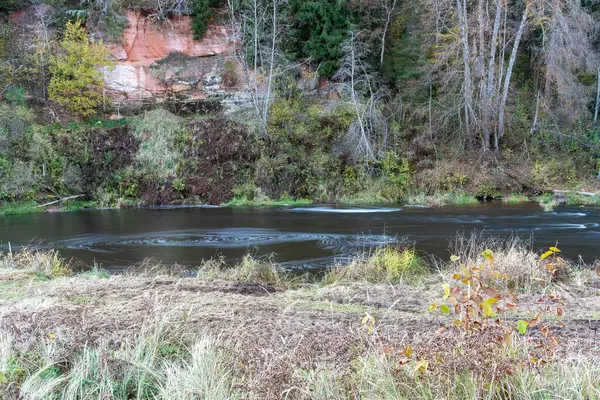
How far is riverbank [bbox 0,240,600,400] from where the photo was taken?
10.6ft

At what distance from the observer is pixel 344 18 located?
29.2 m

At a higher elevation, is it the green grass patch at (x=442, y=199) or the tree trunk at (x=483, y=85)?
the tree trunk at (x=483, y=85)

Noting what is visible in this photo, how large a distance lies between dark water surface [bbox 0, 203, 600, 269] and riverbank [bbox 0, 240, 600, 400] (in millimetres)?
5115

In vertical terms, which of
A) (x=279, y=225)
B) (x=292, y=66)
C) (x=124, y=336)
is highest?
(x=292, y=66)

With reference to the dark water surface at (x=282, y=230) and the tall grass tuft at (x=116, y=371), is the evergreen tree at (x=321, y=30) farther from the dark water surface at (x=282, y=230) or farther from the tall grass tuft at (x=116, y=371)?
the tall grass tuft at (x=116, y=371)

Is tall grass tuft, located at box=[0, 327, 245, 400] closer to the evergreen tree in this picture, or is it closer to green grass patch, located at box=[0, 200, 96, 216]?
green grass patch, located at box=[0, 200, 96, 216]

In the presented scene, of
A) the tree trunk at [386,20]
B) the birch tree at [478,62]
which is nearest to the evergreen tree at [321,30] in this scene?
the tree trunk at [386,20]

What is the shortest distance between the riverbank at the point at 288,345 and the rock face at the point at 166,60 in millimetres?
25394

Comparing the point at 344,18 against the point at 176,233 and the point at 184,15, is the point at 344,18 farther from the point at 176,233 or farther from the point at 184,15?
the point at 176,233

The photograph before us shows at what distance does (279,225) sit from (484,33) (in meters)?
17.9

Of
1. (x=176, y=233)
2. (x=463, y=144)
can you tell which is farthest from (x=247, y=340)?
(x=463, y=144)

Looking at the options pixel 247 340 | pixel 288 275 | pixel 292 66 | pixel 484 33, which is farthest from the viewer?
pixel 292 66

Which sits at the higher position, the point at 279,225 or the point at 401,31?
the point at 401,31

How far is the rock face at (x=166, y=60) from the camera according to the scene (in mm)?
30031
